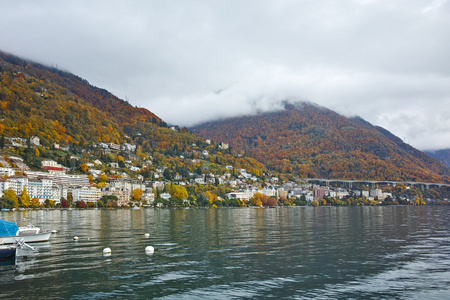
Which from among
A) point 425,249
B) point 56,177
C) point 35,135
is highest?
point 35,135

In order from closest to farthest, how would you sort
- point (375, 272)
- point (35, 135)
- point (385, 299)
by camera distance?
point (385, 299)
point (375, 272)
point (35, 135)

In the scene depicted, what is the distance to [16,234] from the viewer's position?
34938 mm

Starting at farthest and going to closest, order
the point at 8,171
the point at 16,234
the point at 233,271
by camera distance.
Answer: the point at 8,171 < the point at 16,234 < the point at 233,271

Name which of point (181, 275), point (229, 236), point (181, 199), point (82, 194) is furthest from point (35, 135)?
point (181, 275)

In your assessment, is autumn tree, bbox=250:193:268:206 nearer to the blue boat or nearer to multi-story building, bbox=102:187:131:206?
multi-story building, bbox=102:187:131:206

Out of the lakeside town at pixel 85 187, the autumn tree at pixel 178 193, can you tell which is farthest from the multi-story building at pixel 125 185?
the autumn tree at pixel 178 193

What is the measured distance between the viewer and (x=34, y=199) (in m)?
125

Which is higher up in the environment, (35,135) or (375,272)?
(35,135)

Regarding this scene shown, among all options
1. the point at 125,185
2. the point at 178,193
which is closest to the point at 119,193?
the point at 125,185

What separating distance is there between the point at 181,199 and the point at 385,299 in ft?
463

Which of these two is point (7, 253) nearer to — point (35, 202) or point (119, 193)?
point (35, 202)

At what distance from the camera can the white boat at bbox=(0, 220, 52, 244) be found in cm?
3316

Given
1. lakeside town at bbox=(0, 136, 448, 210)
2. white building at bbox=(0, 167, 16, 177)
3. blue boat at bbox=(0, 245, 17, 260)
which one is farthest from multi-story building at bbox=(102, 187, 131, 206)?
blue boat at bbox=(0, 245, 17, 260)

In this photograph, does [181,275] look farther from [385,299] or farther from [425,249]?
[425,249]
